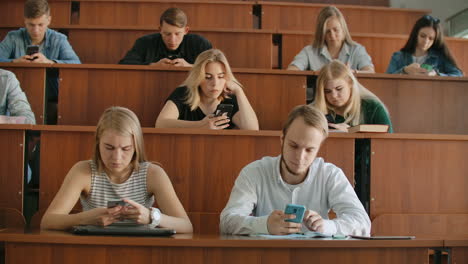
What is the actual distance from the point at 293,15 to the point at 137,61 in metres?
1.47

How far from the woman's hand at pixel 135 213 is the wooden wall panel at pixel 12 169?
0.68 metres

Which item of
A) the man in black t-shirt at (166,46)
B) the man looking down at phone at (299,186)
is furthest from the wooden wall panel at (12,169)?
the man in black t-shirt at (166,46)

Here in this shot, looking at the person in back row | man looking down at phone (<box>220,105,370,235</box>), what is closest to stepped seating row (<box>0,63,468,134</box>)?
the person in back row

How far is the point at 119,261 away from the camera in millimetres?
1457

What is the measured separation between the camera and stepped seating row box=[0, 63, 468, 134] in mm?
2930

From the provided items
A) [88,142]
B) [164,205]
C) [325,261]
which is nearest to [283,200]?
[164,205]

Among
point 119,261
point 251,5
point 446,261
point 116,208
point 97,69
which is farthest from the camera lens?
point 251,5

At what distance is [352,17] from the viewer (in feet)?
15.3

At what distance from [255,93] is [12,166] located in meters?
1.20

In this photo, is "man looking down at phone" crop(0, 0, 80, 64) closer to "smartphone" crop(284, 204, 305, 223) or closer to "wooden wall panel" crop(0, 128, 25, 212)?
"wooden wall panel" crop(0, 128, 25, 212)

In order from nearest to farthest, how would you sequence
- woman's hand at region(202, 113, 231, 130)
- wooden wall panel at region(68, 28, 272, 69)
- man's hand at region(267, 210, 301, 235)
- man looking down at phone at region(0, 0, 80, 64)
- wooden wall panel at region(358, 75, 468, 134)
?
man's hand at region(267, 210, 301, 235), woman's hand at region(202, 113, 231, 130), wooden wall panel at region(358, 75, 468, 134), man looking down at phone at region(0, 0, 80, 64), wooden wall panel at region(68, 28, 272, 69)

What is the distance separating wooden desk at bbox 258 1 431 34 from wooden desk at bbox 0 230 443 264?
3.16 m

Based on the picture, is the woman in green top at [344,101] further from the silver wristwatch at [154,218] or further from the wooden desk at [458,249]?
the wooden desk at [458,249]

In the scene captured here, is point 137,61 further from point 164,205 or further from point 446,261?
point 446,261
